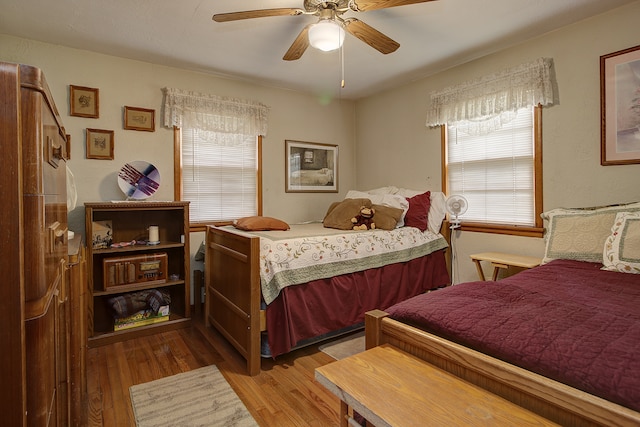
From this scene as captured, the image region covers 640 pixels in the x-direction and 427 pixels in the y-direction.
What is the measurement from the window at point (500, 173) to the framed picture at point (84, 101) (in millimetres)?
3413

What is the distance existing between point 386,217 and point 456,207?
0.74 metres

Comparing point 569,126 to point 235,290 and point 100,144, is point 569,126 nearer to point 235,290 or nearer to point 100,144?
point 235,290

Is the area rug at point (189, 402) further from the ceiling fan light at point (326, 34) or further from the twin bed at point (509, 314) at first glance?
the ceiling fan light at point (326, 34)

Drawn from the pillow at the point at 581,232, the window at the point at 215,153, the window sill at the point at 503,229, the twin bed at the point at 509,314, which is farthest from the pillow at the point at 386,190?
the pillow at the point at 581,232

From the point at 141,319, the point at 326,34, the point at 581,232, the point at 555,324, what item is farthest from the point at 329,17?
the point at 141,319

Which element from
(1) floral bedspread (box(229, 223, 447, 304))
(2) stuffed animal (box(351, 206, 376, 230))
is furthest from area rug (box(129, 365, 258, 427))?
(2) stuffed animal (box(351, 206, 376, 230))

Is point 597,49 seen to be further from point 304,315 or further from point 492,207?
point 304,315

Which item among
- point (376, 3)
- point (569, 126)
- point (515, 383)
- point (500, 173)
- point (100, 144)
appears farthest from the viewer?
point (500, 173)

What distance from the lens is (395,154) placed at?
13.6 feet

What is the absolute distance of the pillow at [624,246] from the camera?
1901 mm

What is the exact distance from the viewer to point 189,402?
193cm

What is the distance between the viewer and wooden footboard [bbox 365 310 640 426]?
76 cm

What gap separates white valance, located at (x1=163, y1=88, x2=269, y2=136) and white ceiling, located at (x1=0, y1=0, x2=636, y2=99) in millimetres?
297

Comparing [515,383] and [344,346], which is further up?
[515,383]
